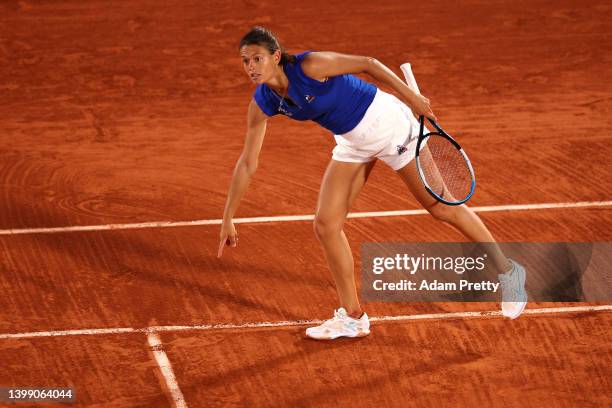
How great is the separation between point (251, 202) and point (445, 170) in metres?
2.20

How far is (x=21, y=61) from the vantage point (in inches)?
463

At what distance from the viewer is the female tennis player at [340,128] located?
5.92m

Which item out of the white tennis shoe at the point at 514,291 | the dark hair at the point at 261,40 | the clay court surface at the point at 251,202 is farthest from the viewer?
the white tennis shoe at the point at 514,291

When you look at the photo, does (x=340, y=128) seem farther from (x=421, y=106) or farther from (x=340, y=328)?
(x=340, y=328)

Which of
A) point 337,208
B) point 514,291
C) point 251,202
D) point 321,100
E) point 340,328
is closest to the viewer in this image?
point 321,100

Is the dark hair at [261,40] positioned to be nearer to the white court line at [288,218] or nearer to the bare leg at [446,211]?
the bare leg at [446,211]

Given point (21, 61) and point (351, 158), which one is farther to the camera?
point (21, 61)

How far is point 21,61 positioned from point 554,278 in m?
7.20

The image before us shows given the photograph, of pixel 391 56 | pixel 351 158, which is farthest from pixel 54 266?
pixel 391 56

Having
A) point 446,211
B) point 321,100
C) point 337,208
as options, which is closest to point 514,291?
point 446,211

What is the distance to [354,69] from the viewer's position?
5.93 metres

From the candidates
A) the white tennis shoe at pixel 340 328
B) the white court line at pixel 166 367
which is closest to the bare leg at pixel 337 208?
the white tennis shoe at pixel 340 328

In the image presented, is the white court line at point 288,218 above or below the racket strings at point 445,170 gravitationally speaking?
above

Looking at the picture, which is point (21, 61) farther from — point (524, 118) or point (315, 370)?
point (315, 370)
